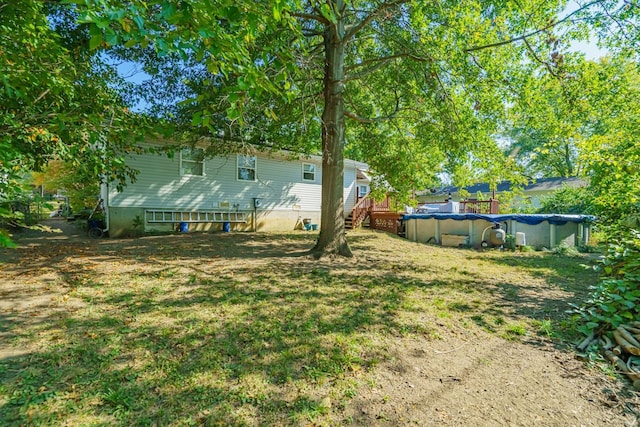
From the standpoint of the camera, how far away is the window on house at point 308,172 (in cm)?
1496

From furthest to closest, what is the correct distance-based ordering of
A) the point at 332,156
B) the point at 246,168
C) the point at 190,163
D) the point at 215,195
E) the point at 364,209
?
the point at 364,209
the point at 246,168
the point at 215,195
the point at 190,163
the point at 332,156

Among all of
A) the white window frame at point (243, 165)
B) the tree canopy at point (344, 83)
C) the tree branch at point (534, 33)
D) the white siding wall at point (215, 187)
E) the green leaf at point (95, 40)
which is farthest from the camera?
the white window frame at point (243, 165)

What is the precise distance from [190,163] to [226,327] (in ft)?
32.5

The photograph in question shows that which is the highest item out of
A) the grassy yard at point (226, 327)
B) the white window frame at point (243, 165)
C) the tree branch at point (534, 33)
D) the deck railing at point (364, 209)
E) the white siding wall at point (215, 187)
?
the tree branch at point (534, 33)

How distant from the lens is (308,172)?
15164 millimetres

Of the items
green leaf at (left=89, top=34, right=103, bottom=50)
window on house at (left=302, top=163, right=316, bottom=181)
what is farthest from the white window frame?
green leaf at (left=89, top=34, right=103, bottom=50)

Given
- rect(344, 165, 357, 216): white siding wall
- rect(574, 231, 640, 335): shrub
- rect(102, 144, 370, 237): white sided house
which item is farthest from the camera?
rect(344, 165, 357, 216): white siding wall

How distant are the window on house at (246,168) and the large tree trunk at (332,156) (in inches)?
257

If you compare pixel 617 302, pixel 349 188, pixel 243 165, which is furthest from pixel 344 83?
pixel 349 188

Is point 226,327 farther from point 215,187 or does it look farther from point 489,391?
point 215,187

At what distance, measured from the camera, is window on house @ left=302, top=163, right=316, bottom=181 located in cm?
1496

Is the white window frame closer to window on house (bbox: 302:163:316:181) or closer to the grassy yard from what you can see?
window on house (bbox: 302:163:316:181)

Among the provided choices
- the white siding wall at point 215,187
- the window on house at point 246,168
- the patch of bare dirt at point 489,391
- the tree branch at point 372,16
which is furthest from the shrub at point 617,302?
the window on house at point 246,168

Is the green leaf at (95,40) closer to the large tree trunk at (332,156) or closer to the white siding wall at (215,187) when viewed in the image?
the large tree trunk at (332,156)
